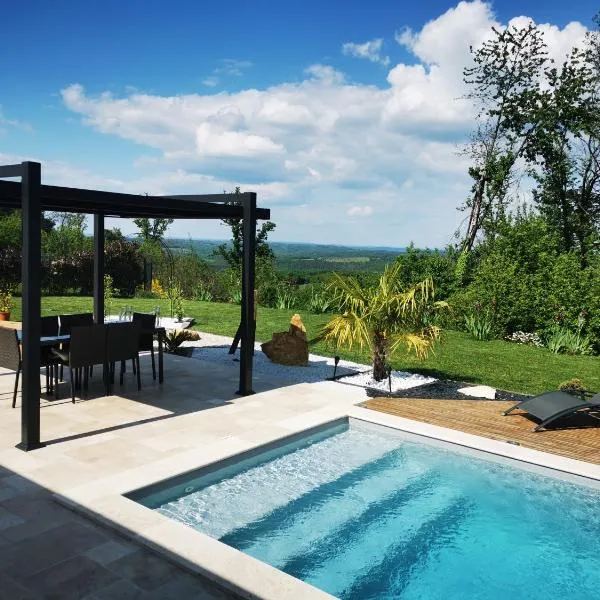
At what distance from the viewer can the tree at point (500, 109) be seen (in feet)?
75.1

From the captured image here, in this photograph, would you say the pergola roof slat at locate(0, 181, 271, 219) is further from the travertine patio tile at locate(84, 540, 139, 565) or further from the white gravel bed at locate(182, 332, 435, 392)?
the travertine patio tile at locate(84, 540, 139, 565)

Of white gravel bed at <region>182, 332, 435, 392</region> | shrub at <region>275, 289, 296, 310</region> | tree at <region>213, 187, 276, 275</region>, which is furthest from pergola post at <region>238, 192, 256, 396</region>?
tree at <region>213, 187, 276, 275</region>

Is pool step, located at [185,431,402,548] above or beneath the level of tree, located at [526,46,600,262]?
beneath

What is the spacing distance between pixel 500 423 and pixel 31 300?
560 centimetres

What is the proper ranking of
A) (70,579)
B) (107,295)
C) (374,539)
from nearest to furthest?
(70,579), (374,539), (107,295)

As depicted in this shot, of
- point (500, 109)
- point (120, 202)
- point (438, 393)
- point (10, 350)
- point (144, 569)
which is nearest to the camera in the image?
point (144, 569)

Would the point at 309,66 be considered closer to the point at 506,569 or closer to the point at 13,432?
the point at 13,432

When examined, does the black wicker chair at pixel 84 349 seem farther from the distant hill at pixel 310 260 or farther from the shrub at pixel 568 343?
the shrub at pixel 568 343

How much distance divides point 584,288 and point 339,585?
12.9 metres

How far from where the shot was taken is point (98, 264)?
403 inches

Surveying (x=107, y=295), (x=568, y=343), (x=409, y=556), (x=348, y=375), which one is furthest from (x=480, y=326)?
(x=409, y=556)

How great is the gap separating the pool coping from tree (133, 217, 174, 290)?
6400mm

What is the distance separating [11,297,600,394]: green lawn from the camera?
10617 mm

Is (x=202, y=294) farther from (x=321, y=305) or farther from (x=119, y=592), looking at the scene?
(x=119, y=592)
